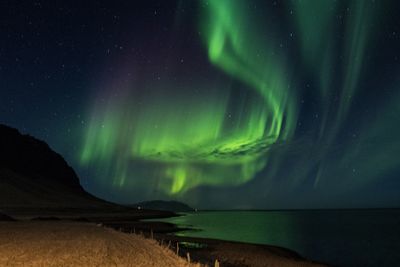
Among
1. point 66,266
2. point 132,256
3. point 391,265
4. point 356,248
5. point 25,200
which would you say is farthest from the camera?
point 25,200

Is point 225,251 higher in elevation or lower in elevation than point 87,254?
higher

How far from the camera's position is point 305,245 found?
75750 mm

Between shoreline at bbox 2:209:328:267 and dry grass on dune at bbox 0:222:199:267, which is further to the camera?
shoreline at bbox 2:209:328:267

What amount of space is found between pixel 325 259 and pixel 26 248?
4311 centimetres

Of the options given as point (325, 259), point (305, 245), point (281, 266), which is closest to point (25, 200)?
point (305, 245)

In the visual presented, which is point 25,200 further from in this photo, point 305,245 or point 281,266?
point 281,266

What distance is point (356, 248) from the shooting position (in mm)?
72625

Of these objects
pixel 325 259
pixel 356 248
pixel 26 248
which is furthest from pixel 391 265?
pixel 26 248

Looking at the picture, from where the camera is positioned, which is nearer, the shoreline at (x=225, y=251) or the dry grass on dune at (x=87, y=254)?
the dry grass on dune at (x=87, y=254)

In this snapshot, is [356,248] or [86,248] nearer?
[86,248]

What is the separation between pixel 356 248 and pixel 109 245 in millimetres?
54539

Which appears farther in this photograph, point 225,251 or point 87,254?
point 225,251

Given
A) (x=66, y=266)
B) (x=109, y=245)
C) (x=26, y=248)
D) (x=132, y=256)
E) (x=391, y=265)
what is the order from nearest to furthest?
(x=66, y=266) → (x=132, y=256) → (x=26, y=248) → (x=109, y=245) → (x=391, y=265)

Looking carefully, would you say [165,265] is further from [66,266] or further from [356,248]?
[356,248]
